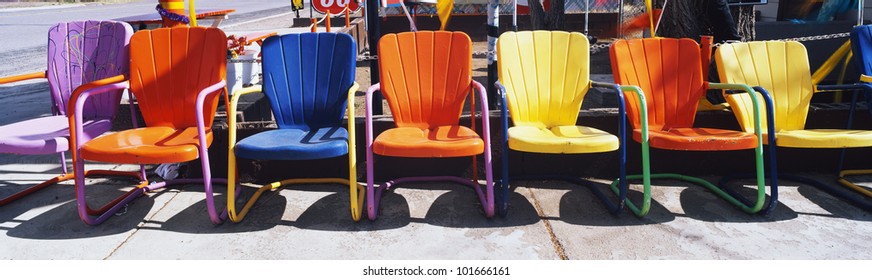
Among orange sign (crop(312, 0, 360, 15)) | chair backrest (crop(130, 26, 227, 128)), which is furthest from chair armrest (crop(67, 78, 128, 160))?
orange sign (crop(312, 0, 360, 15))

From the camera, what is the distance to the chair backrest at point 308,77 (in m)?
3.50

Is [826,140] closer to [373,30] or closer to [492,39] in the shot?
[492,39]

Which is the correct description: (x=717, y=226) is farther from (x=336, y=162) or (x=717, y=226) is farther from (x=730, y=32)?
(x=336, y=162)

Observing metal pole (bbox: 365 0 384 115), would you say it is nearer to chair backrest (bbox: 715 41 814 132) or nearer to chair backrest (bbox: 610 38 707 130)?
chair backrest (bbox: 610 38 707 130)

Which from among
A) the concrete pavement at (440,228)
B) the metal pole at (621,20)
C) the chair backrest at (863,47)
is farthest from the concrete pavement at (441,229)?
the metal pole at (621,20)

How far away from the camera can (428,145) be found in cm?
292

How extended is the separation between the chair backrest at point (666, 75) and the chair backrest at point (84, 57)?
299 centimetres

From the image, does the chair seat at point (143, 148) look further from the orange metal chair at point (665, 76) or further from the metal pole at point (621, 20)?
the metal pole at point (621, 20)

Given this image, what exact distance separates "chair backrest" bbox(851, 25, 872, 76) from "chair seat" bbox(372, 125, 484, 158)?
2382 mm

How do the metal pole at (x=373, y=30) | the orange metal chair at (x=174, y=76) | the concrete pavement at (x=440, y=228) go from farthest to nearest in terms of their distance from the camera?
the metal pole at (x=373, y=30), the orange metal chair at (x=174, y=76), the concrete pavement at (x=440, y=228)

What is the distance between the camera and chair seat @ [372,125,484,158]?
2.92 meters

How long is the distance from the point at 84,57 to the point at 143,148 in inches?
47.9
